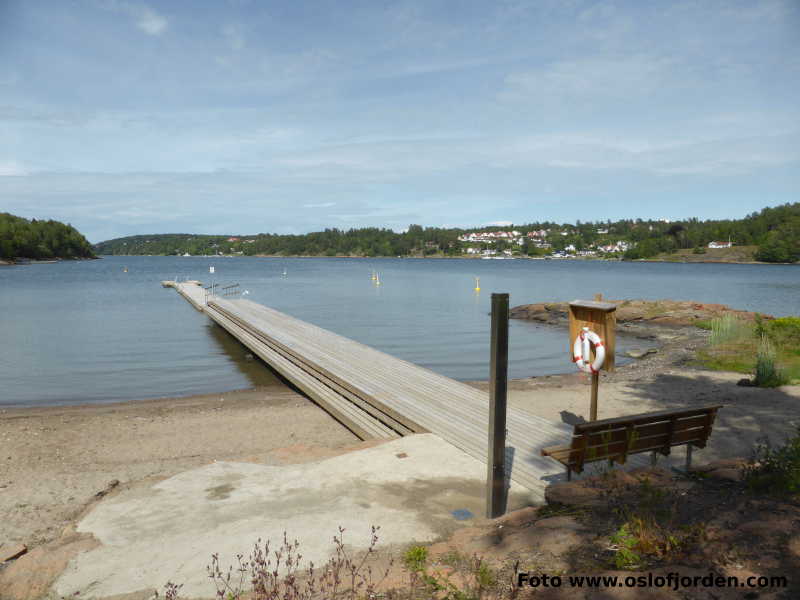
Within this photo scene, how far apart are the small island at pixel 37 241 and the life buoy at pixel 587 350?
123 m

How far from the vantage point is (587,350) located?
21.4ft

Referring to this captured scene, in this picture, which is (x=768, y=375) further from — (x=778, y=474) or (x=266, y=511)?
(x=266, y=511)

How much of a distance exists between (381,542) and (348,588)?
91 centimetres

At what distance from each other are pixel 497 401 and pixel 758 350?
11680 millimetres

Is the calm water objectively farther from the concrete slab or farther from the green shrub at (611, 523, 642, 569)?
the green shrub at (611, 523, 642, 569)

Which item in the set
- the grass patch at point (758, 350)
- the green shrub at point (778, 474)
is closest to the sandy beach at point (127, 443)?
the green shrub at point (778, 474)

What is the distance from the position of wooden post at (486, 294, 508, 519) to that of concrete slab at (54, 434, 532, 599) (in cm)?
30

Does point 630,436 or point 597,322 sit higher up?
point 597,322

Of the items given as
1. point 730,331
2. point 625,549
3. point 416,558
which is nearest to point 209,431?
point 416,558

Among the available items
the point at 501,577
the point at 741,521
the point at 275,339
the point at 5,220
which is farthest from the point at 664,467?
the point at 5,220

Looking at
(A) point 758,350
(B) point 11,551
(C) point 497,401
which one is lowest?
(B) point 11,551

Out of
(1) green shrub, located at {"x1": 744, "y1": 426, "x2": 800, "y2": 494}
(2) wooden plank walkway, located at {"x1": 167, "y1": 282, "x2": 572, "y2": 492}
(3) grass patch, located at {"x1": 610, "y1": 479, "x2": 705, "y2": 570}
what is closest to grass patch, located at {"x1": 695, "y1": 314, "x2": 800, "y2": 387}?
(2) wooden plank walkway, located at {"x1": 167, "y1": 282, "x2": 572, "y2": 492}

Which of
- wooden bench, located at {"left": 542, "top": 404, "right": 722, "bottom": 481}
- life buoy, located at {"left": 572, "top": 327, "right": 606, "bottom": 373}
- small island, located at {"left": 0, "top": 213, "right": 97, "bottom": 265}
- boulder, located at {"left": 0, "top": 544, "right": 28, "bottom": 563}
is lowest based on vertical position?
boulder, located at {"left": 0, "top": 544, "right": 28, "bottom": 563}

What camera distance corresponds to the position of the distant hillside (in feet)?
347
